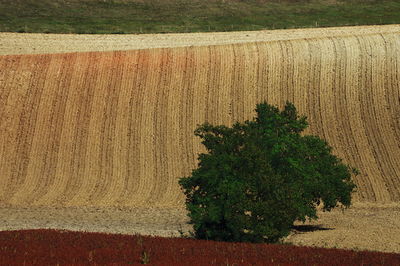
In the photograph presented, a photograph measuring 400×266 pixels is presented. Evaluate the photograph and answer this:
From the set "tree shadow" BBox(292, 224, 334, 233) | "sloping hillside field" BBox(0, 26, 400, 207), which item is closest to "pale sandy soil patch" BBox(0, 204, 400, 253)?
"tree shadow" BBox(292, 224, 334, 233)

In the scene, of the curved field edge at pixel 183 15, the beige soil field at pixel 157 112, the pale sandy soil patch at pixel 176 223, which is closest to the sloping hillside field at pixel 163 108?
the beige soil field at pixel 157 112

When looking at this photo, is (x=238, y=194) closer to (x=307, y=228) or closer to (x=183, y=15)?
(x=307, y=228)

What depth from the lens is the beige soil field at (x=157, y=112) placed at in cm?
4522

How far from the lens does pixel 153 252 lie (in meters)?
22.2

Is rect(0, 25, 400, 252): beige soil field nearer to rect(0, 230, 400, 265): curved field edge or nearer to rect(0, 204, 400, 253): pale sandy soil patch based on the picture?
rect(0, 204, 400, 253): pale sandy soil patch

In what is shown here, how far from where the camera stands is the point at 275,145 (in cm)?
3422

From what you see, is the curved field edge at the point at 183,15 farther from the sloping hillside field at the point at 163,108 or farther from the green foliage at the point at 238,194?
the green foliage at the point at 238,194

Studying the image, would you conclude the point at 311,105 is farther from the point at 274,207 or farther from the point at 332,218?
the point at 274,207

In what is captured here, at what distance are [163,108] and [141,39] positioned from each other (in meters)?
15.4

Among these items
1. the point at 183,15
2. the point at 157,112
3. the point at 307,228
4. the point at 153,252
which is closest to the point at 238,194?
the point at 153,252

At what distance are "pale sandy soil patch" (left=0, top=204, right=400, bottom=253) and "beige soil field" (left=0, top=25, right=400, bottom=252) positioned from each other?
17cm

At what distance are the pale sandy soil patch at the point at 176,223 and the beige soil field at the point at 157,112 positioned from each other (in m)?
0.17

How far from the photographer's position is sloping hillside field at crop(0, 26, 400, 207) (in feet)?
157

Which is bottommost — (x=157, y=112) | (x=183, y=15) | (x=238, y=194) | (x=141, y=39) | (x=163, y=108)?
(x=238, y=194)
